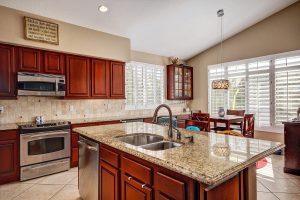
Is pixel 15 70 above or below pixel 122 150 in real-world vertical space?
above

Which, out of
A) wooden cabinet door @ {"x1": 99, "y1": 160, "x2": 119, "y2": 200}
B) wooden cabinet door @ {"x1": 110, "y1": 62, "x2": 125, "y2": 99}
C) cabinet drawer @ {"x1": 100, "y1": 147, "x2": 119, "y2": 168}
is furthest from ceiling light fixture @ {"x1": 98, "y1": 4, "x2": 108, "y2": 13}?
wooden cabinet door @ {"x1": 99, "y1": 160, "x2": 119, "y2": 200}

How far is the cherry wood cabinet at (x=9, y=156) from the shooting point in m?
2.97

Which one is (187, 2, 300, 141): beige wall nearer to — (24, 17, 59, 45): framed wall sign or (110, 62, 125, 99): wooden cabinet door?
(110, 62, 125, 99): wooden cabinet door

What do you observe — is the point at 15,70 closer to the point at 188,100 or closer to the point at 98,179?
the point at 98,179

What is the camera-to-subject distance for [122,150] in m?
1.60

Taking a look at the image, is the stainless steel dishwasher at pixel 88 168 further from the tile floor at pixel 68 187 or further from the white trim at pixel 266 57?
the white trim at pixel 266 57

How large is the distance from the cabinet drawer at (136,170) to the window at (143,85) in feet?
11.5

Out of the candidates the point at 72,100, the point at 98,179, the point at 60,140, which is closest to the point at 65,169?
the point at 60,140

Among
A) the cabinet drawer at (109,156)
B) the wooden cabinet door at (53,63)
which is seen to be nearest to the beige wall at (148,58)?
the wooden cabinet door at (53,63)

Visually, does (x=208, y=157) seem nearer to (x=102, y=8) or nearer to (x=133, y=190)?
(x=133, y=190)

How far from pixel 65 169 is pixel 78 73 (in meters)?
1.92

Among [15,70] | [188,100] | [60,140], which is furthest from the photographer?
[188,100]

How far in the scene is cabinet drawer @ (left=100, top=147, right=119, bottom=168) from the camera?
176 centimetres

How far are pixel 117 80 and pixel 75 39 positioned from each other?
130 centimetres
